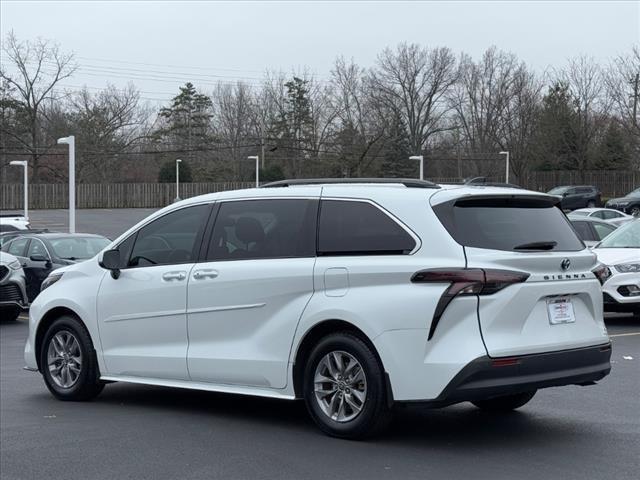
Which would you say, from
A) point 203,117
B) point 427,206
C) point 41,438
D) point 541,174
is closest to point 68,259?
point 41,438

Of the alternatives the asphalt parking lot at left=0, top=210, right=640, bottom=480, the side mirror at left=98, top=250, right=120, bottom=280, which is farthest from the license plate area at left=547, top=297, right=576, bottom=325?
the side mirror at left=98, top=250, right=120, bottom=280

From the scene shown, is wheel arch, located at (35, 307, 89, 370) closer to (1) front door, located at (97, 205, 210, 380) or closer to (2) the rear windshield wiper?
(1) front door, located at (97, 205, 210, 380)

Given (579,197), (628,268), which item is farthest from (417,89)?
(628,268)

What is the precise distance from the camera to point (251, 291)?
24.0 feet

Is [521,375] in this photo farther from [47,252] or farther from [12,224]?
[12,224]

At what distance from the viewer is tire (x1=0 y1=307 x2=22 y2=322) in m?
16.8

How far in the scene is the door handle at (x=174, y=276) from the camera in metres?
7.84

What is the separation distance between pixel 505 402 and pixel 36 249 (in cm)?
1313

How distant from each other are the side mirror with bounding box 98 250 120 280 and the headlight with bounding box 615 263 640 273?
844 cm

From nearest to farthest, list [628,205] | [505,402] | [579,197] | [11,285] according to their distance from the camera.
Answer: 1. [505,402]
2. [11,285]
3. [628,205]
4. [579,197]

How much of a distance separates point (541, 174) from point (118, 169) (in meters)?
33.9

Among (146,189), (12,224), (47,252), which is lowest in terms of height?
(47,252)

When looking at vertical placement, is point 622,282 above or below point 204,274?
below

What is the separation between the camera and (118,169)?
7894cm
